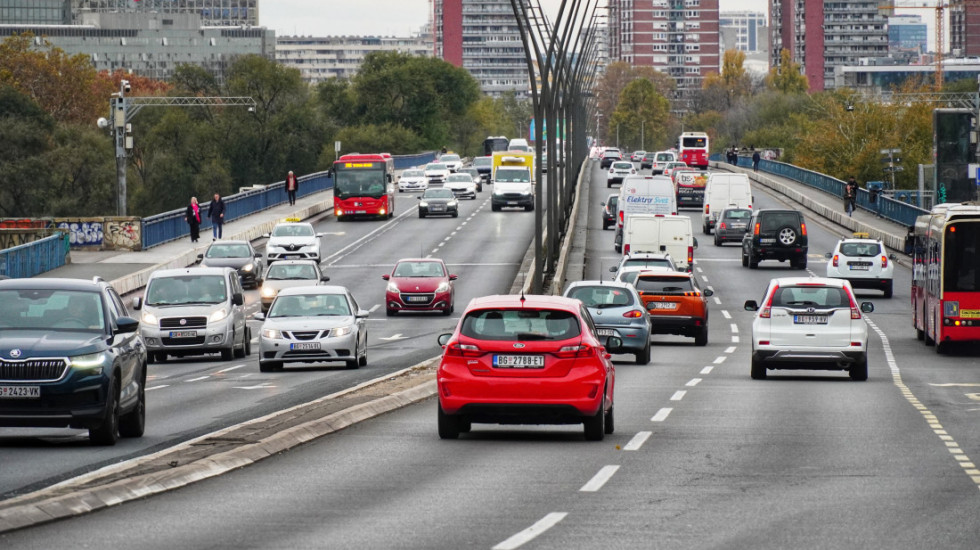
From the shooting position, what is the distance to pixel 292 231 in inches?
2312

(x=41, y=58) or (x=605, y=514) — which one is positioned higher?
(x=41, y=58)

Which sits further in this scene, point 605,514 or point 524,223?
point 524,223

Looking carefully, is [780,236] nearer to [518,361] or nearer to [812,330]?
[812,330]

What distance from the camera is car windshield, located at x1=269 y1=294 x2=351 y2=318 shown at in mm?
29000

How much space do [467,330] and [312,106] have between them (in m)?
129

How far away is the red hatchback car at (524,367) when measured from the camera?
1512 cm

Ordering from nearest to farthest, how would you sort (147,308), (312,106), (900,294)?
1. (147,308)
2. (900,294)
3. (312,106)

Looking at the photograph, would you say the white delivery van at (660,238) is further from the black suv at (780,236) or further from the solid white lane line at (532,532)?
the solid white lane line at (532,532)

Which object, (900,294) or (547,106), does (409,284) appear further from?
(900,294)

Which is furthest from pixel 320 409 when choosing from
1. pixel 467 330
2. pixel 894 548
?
pixel 894 548

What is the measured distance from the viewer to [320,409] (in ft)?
59.7

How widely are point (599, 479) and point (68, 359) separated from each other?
5.12 metres

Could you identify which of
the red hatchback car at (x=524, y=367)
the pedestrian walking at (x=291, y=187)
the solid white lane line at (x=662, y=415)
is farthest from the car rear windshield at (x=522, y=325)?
the pedestrian walking at (x=291, y=187)

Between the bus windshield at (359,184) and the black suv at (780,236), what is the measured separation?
26.0 meters
